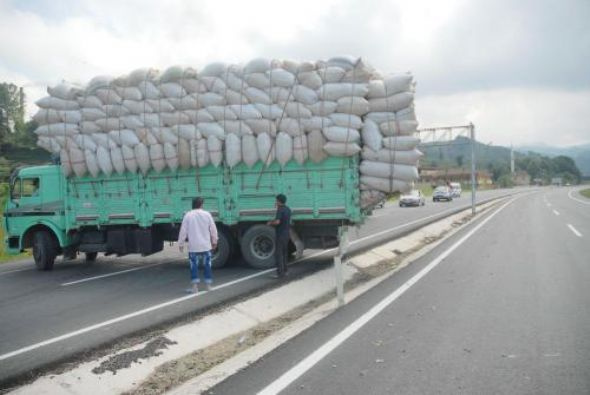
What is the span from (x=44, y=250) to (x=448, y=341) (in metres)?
11.1

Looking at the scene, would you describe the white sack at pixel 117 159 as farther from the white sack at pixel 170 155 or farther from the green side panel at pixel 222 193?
the white sack at pixel 170 155

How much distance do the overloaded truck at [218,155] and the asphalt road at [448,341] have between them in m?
2.60

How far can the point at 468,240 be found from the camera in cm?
1672

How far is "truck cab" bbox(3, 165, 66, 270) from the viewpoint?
13875mm

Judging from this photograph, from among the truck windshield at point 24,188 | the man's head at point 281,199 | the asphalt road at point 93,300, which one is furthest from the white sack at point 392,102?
the truck windshield at point 24,188

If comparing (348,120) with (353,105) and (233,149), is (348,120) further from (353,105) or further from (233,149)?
(233,149)

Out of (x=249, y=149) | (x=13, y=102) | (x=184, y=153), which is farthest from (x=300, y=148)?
(x=13, y=102)

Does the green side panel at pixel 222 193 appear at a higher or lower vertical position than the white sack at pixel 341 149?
lower

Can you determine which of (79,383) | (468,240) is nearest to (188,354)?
(79,383)

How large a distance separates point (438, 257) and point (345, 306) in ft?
18.7

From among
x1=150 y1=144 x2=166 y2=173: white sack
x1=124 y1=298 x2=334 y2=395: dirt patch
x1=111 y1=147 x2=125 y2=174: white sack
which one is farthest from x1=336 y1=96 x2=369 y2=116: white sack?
x1=111 y1=147 x2=125 y2=174: white sack

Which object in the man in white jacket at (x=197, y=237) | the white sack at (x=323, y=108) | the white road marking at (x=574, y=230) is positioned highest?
the white sack at (x=323, y=108)

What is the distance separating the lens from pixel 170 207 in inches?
508

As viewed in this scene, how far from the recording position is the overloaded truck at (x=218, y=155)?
452 inches
